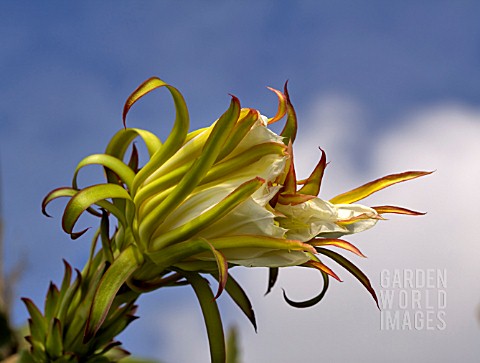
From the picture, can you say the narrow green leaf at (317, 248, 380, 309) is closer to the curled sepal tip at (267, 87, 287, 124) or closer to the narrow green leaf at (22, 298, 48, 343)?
the curled sepal tip at (267, 87, 287, 124)

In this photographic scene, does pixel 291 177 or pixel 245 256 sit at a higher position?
pixel 291 177

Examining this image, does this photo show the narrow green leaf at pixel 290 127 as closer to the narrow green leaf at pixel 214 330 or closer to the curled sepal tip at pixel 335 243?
the curled sepal tip at pixel 335 243

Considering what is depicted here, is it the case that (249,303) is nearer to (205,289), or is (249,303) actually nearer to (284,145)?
(205,289)

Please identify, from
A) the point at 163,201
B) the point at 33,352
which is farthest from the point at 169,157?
the point at 33,352

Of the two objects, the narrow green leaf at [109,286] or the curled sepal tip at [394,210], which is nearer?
the narrow green leaf at [109,286]

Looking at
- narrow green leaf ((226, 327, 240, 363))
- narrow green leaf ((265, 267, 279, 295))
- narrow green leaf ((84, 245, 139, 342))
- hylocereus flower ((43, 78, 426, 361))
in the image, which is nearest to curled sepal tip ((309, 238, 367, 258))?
hylocereus flower ((43, 78, 426, 361))

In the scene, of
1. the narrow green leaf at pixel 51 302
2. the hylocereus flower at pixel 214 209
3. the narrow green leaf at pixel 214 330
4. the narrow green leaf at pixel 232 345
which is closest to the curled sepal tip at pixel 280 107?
the hylocereus flower at pixel 214 209

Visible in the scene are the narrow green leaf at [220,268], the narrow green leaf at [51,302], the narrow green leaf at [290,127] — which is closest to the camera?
the narrow green leaf at [220,268]

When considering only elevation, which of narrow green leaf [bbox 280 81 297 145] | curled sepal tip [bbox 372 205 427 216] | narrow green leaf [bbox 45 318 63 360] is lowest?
narrow green leaf [bbox 45 318 63 360]
